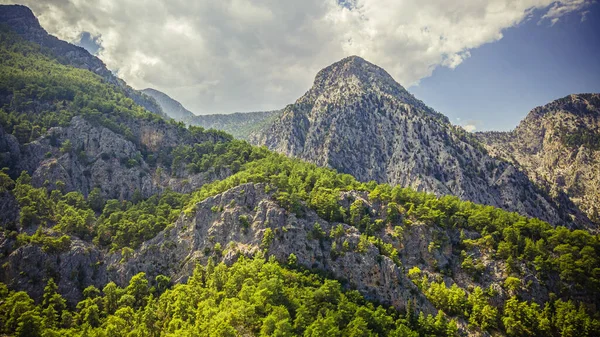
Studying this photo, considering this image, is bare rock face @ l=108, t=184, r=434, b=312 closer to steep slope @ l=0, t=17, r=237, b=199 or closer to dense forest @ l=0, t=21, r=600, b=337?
dense forest @ l=0, t=21, r=600, b=337

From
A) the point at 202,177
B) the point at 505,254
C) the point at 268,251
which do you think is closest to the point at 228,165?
the point at 202,177

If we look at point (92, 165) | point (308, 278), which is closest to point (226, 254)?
point (308, 278)

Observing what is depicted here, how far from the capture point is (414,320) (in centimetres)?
10362

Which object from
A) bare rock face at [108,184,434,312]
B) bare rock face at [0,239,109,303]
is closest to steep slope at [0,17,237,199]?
bare rock face at [108,184,434,312]

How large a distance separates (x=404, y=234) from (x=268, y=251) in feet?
185

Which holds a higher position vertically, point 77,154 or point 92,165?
point 77,154

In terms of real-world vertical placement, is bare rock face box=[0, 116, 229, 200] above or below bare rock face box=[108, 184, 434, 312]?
above

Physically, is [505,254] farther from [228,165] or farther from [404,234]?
[228,165]

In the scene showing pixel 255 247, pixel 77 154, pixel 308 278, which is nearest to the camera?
pixel 308 278

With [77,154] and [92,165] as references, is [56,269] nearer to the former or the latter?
[92,165]

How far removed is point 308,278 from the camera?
11012 cm

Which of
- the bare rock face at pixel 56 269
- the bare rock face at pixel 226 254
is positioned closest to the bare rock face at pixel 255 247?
the bare rock face at pixel 226 254

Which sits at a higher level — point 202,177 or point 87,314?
point 202,177

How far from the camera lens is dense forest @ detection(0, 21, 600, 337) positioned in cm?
9162
